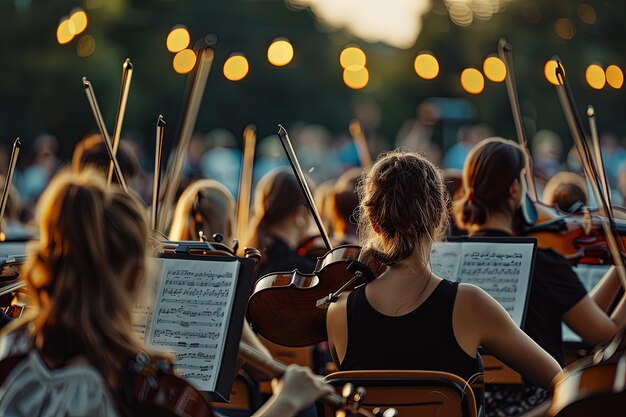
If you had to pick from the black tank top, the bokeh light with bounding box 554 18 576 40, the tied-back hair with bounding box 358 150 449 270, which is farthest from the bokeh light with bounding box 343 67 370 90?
the bokeh light with bounding box 554 18 576 40

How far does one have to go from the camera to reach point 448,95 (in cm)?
3328

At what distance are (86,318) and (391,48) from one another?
3957 centimetres

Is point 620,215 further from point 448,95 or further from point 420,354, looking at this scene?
→ point 448,95

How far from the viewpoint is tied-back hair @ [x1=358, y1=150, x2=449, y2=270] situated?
381 centimetres

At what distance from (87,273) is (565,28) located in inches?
1050

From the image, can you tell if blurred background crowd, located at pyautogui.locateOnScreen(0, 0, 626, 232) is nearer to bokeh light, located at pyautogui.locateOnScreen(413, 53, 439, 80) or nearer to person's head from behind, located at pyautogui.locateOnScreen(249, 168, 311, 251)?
Answer: bokeh light, located at pyautogui.locateOnScreen(413, 53, 439, 80)

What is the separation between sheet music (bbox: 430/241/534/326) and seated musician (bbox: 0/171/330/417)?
1.90 m

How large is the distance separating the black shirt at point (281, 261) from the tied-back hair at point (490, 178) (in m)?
1.24

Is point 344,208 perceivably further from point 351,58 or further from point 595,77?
point 351,58

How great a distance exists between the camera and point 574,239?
18.7ft

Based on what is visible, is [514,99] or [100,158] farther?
[514,99]

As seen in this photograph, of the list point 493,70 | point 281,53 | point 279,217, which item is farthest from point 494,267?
point 493,70

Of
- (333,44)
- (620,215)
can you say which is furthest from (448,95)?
(620,215)

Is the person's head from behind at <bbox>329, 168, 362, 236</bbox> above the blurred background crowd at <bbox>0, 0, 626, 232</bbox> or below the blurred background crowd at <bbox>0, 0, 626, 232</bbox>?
below
